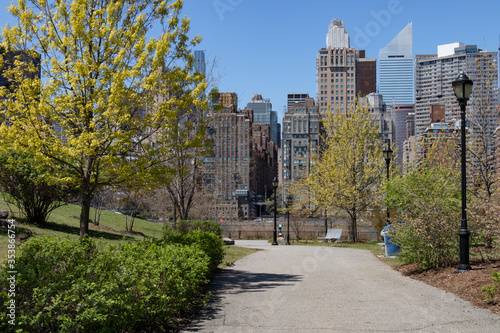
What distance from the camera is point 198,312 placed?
26.2ft

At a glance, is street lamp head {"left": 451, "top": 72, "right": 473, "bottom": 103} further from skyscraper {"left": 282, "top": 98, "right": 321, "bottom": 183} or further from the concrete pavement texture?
skyscraper {"left": 282, "top": 98, "right": 321, "bottom": 183}

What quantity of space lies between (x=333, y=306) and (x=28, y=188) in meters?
13.8

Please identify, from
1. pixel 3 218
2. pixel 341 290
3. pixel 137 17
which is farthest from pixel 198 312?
pixel 3 218

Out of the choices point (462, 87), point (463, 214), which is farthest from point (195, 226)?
point (462, 87)

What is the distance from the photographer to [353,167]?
99.6 feet

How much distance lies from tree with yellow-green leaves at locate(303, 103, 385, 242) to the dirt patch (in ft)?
57.0

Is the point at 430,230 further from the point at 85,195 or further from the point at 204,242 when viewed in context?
the point at 85,195

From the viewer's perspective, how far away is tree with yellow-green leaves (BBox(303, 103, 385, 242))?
30.1 metres

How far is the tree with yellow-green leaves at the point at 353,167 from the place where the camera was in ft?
98.9

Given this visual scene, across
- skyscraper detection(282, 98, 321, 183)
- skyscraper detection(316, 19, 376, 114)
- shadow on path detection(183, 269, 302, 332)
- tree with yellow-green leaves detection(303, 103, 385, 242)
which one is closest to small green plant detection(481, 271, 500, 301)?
shadow on path detection(183, 269, 302, 332)

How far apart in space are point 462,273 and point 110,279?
8011 mm

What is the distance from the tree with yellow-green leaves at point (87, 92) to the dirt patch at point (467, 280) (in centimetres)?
680

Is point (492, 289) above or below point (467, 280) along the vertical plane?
above

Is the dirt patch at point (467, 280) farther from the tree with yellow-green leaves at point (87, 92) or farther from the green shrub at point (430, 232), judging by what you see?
the tree with yellow-green leaves at point (87, 92)
